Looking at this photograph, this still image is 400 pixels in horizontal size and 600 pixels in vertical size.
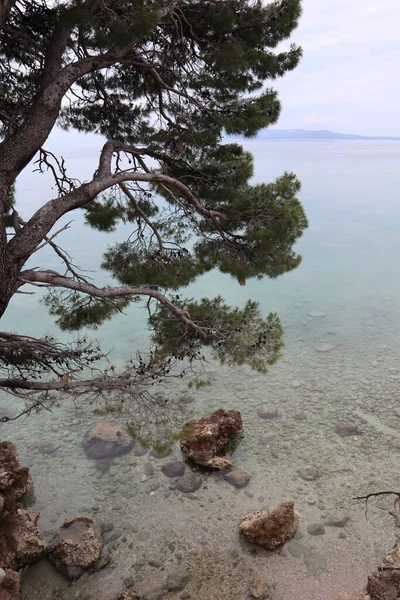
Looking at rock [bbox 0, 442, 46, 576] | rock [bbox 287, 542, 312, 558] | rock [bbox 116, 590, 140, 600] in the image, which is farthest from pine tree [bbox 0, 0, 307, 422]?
rock [bbox 287, 542, 312, 558]

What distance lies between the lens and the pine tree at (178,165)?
17.2 ft

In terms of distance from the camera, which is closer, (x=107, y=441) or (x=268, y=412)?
(x=107, y=441)

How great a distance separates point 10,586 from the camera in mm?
5281

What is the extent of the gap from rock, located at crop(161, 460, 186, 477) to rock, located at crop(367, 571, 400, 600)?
148 inches

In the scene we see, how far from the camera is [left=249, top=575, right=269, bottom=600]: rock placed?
570 centimetres

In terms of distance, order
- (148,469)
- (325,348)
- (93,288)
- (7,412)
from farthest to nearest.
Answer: (325,348), (7,412), (148,469), (93,288)

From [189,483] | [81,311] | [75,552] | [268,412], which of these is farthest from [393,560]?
[81,311]

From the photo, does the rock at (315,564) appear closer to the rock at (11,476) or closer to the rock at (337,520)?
the rock at (337,520)

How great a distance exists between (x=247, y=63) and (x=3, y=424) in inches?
361

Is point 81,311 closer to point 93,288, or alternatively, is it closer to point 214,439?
point 93,288

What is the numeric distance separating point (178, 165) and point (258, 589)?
5831 millimetres

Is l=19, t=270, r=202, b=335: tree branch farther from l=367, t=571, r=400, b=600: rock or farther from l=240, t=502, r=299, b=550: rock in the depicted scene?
l=367, t=571, r=400, b=600: rock

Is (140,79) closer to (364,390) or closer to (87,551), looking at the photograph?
(87,551)

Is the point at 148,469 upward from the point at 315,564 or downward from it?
upward
